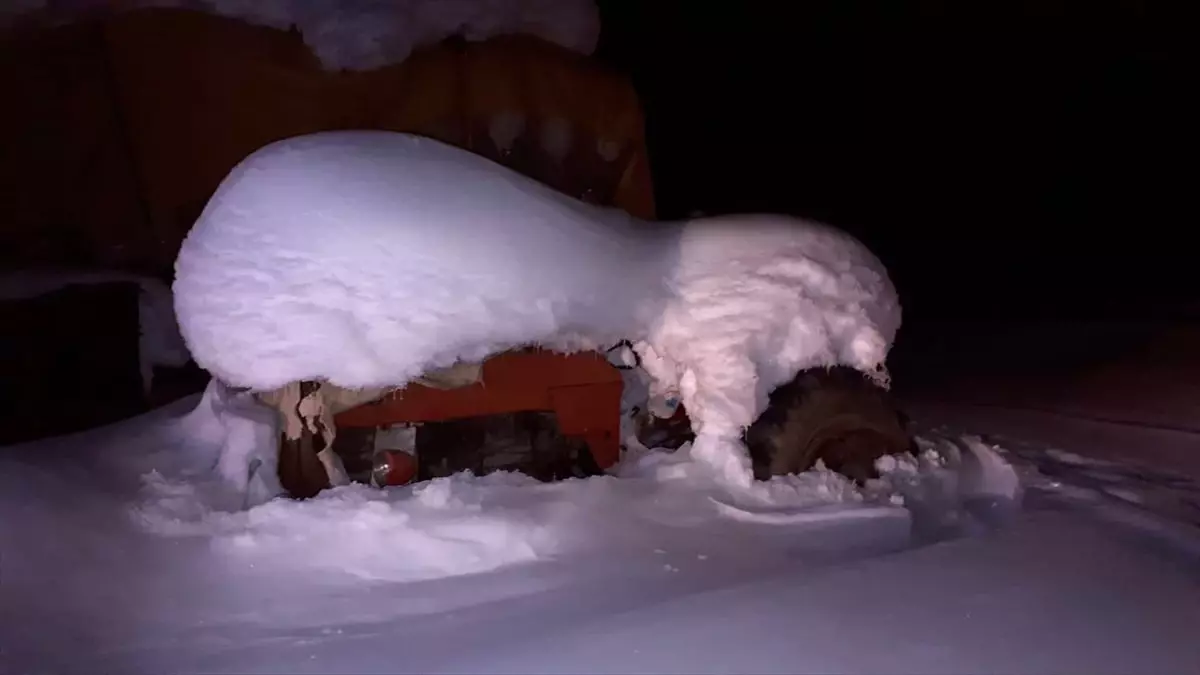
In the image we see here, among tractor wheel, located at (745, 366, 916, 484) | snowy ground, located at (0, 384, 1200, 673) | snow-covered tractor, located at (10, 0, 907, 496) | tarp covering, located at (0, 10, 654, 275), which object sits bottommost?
snowy ground, located at (0, 384, 1200, 673)

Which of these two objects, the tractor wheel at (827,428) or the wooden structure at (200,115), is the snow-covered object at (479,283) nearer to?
the tractor wheel at (827,428)

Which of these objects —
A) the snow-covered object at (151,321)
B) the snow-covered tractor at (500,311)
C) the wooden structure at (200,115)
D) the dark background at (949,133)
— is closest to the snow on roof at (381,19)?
the wooden structure at (200,115)

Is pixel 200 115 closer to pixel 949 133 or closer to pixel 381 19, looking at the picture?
pixel 381 19

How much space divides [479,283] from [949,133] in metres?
10.1

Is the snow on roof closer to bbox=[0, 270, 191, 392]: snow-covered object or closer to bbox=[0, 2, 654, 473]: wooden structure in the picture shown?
bbox=[0, 2, 654, 473]: wooden structure

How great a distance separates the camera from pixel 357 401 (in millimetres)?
2998

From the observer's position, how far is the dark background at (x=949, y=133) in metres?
9.83

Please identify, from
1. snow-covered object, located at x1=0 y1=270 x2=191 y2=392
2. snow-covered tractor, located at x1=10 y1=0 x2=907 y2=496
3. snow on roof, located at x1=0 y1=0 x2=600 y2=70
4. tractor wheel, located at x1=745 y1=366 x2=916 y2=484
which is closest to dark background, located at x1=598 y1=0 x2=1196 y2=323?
snow on roof, located at x1=0 y1=0 x2=600 y2=70

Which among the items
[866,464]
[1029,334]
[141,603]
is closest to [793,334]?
[866,464]

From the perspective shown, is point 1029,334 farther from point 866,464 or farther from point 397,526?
point 397,526

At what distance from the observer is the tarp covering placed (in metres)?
4.59

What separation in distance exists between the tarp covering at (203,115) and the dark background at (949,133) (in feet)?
15.6

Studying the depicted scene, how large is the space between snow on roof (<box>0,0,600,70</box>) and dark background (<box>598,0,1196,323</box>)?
4505 millimetres

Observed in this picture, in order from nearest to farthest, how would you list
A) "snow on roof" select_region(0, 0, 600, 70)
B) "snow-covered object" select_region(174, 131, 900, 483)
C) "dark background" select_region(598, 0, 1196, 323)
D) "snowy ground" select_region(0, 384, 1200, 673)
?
"snowy ground" select_region(0, 384, 1200, 673) < "snow-covered object" select_region(174, 131, 900, 483) < "snow on roof" select_region(0, 0, 600, 70) < "dark background" select_region(598, 0, 1196, 323)
